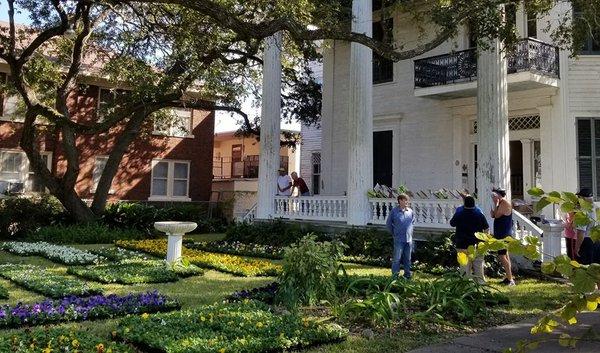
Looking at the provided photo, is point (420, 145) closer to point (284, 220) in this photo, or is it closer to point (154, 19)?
point (284, 220)

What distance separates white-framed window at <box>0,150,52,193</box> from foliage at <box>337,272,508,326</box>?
1995 cm

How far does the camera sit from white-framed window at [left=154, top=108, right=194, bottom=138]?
2470 centimetres

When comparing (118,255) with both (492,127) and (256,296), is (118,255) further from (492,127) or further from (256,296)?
(492,127)

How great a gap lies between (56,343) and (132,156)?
74.8 ft

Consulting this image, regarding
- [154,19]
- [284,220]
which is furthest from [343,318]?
[154,19]

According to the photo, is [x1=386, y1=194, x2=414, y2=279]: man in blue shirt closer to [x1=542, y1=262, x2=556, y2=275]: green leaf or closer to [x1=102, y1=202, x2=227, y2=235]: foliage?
[x1=542, y1=262, x2=556, y2=275]: green leaf

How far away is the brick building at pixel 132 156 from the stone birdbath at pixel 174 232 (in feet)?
41.9

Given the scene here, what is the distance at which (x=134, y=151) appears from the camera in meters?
27.0

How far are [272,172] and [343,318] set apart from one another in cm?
1121

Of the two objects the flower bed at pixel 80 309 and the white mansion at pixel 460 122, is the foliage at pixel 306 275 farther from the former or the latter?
the white mansion at pixel 460 122

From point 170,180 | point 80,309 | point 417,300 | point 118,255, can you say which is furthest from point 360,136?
point 170,180

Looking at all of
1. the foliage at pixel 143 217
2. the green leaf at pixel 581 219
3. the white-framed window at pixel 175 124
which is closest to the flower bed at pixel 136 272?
the green leaf at pixel 581 219

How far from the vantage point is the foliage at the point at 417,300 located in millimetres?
6766

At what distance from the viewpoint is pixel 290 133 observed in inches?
1111
